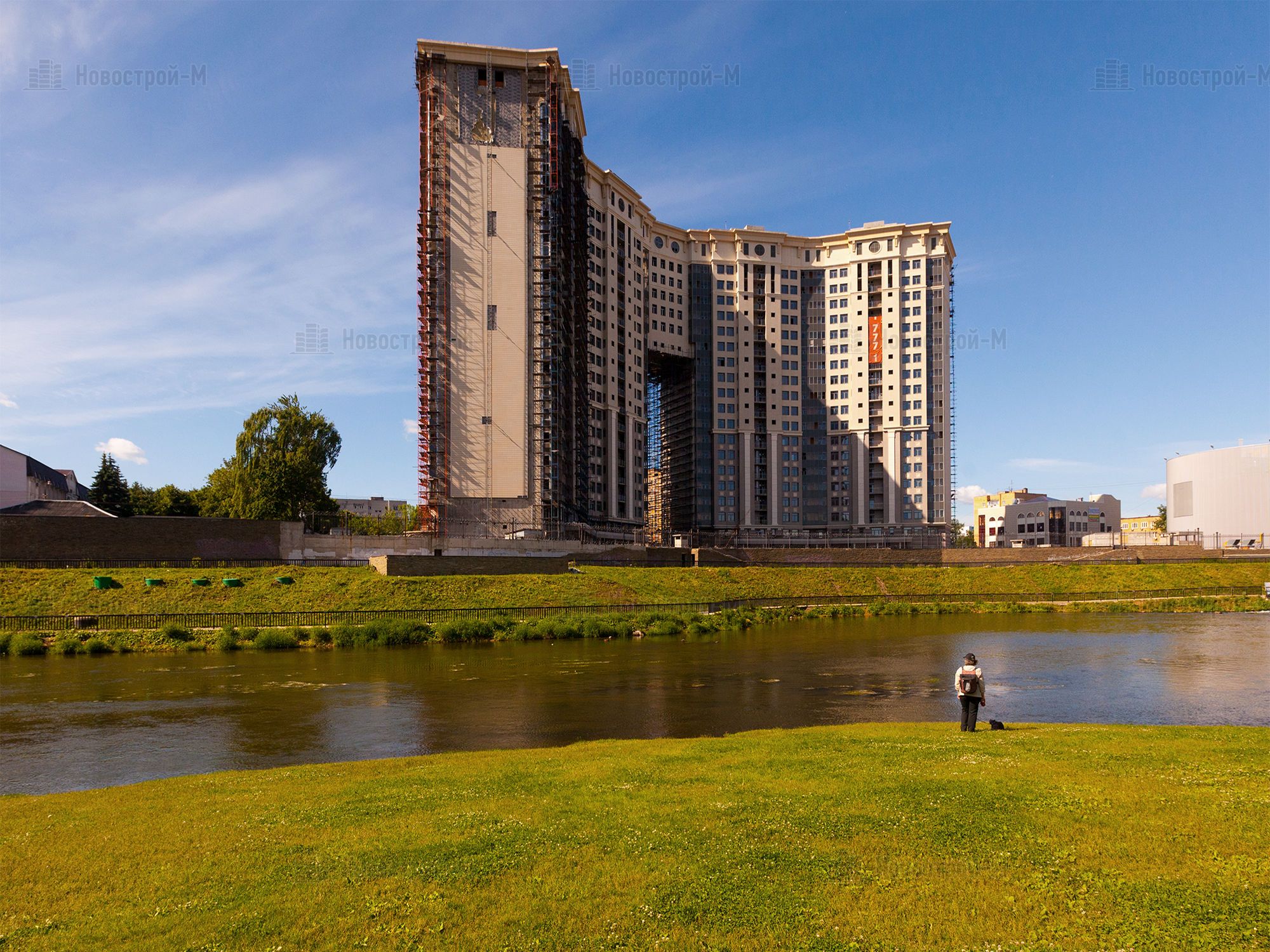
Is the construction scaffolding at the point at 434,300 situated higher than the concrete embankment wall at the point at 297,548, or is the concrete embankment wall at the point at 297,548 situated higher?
the construction scaffolding at the point at 434,300

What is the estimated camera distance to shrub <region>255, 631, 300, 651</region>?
50.5 meters

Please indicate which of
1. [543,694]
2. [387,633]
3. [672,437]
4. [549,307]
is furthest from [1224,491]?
[543,694]

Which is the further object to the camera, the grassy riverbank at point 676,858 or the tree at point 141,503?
the tree at point 141,503

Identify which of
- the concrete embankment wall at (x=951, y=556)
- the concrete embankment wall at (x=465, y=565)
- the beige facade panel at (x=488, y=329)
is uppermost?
the beige facade panel at (x=488, y=329)

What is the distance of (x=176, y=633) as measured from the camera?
166 feet

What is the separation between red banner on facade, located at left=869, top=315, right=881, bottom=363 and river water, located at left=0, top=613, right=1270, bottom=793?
10762 cm

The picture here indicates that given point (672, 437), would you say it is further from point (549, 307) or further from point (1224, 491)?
point (1224, 491)

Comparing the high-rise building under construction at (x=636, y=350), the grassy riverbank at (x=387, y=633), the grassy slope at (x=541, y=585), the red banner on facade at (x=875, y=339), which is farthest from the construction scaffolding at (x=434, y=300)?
the red banner on facade at (x=875, y=339)

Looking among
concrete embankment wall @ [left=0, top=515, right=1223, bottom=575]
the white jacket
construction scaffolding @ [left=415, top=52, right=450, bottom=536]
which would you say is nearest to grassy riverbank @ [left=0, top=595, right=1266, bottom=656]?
concrete embankment wall @ [left=0, top=515, right=1223, bottom=575]

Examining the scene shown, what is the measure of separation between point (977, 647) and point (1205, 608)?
4064 cm

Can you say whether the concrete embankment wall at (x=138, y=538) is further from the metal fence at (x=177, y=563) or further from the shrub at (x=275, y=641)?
the shrub at (x=275, y=641)

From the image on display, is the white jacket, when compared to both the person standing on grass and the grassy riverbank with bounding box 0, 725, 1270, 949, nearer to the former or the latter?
the person standing on grass

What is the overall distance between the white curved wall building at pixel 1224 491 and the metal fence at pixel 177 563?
14060 cm

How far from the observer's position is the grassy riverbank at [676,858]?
349 inches
